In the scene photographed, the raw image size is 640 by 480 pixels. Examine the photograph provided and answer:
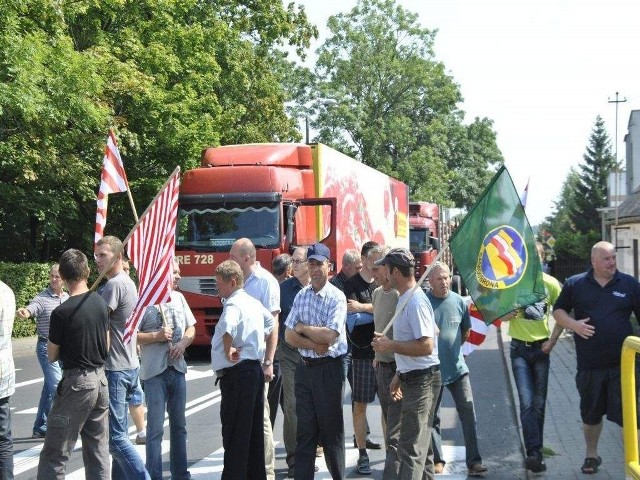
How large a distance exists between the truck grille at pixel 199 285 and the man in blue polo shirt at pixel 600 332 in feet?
31.2

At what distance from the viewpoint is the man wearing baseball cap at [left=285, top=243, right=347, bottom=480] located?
6.97 metres

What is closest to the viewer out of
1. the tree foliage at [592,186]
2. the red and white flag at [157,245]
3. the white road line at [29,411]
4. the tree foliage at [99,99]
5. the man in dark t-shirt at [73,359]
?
the man in dark t-shirt at [73,359]

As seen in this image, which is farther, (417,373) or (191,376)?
(191,376)

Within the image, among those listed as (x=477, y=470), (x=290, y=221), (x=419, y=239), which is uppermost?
(x=419, y=239)

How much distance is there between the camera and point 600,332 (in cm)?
773

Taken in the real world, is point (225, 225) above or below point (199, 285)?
above

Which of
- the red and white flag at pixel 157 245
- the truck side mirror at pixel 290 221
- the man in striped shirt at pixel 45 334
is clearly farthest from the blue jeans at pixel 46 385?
the truck side mirror at pixel 290 221

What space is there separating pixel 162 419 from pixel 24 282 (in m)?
15.1

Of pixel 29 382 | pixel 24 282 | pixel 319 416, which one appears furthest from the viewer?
pixel 24 282

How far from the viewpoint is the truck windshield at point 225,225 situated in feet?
53.2

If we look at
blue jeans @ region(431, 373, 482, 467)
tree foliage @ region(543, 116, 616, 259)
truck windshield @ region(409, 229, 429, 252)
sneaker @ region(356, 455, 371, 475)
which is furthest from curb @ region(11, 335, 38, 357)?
tree foliage @ region(543, 116, 616, 259)

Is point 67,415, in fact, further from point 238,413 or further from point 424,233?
point 424,233

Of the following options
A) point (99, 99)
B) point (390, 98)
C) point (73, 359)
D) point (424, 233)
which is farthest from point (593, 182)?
point (73, 359)

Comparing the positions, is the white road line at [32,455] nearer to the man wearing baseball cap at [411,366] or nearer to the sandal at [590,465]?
the man wearing baseball cap at [411,366]
